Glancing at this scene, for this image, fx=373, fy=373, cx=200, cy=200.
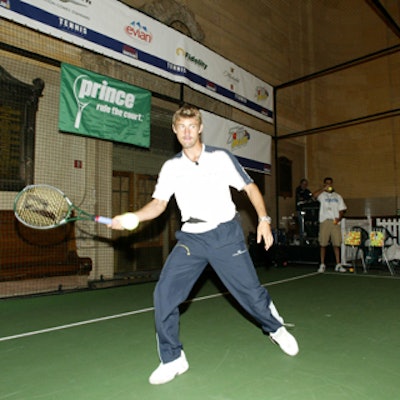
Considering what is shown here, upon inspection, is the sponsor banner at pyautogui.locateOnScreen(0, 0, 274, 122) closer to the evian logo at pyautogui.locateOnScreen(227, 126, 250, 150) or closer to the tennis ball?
the evian logo at pyautogui.locateOnScreen(227, 126, 250, 150)

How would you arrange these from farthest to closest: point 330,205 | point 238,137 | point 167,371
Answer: point 238,137 < point 330,205 < point 167,371

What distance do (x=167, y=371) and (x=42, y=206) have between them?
210cm

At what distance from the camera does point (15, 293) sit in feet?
18.7

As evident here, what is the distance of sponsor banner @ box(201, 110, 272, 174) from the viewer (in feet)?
24.9

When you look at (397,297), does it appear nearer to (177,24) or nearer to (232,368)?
(232,368)

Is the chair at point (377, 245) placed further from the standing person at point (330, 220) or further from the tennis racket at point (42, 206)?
the tennis racket at point (42, 206)

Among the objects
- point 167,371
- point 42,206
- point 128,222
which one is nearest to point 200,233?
point 128,222

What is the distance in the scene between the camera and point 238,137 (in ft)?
27.6

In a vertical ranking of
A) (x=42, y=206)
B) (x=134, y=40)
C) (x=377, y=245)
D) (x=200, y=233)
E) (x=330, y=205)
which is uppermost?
(x=134, y=40)

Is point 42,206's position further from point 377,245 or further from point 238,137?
point 377,245

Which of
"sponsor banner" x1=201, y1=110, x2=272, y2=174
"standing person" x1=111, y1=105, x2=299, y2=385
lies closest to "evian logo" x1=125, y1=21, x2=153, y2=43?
"sponsor banner" x1=201, y1=110, x2=272, y2=174

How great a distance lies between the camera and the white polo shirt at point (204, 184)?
102 inches

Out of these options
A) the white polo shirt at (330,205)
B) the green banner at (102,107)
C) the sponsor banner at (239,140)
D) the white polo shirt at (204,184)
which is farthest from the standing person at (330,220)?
the white polo shirt at (204,184)

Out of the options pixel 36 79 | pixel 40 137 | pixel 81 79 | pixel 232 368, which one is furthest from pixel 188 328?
pixel 36 79
